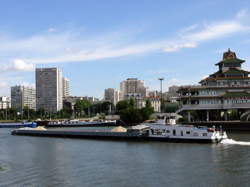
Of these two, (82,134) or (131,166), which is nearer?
(131,166)

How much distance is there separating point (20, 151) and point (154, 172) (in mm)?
21514

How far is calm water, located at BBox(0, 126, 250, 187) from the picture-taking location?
1039 inches

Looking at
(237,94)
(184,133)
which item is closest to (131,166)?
(184,133)

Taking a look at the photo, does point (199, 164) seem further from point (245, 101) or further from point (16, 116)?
point (16, 116)

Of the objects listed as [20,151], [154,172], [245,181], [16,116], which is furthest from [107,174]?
[16,116]

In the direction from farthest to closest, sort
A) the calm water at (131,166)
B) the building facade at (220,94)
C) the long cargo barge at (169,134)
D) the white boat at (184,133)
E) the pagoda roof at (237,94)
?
the building facade at (220,94) → the pagoda roof at (237,94) → the long cargo barge at (169,134) → the white boat at (184,133) → the calm water at (131,166)

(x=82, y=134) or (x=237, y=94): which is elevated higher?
(x=237, y=94)

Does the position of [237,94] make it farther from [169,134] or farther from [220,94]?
[169,134]

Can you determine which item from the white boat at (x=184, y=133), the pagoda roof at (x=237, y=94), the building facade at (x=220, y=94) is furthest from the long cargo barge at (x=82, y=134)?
the pagoda roof at (x=237, y=94)

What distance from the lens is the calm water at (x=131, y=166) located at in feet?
86.6

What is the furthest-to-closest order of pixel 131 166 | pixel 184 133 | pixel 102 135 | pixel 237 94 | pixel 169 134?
pixel 237 94 < pixel 102 135 < pixel 169 134 < pixel 184 133 < pixel 131 166

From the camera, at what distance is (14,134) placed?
250 feet

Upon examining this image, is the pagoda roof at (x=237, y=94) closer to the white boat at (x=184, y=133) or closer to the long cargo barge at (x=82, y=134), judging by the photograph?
the white boat at (x=184, y=133)

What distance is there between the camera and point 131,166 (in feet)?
105
